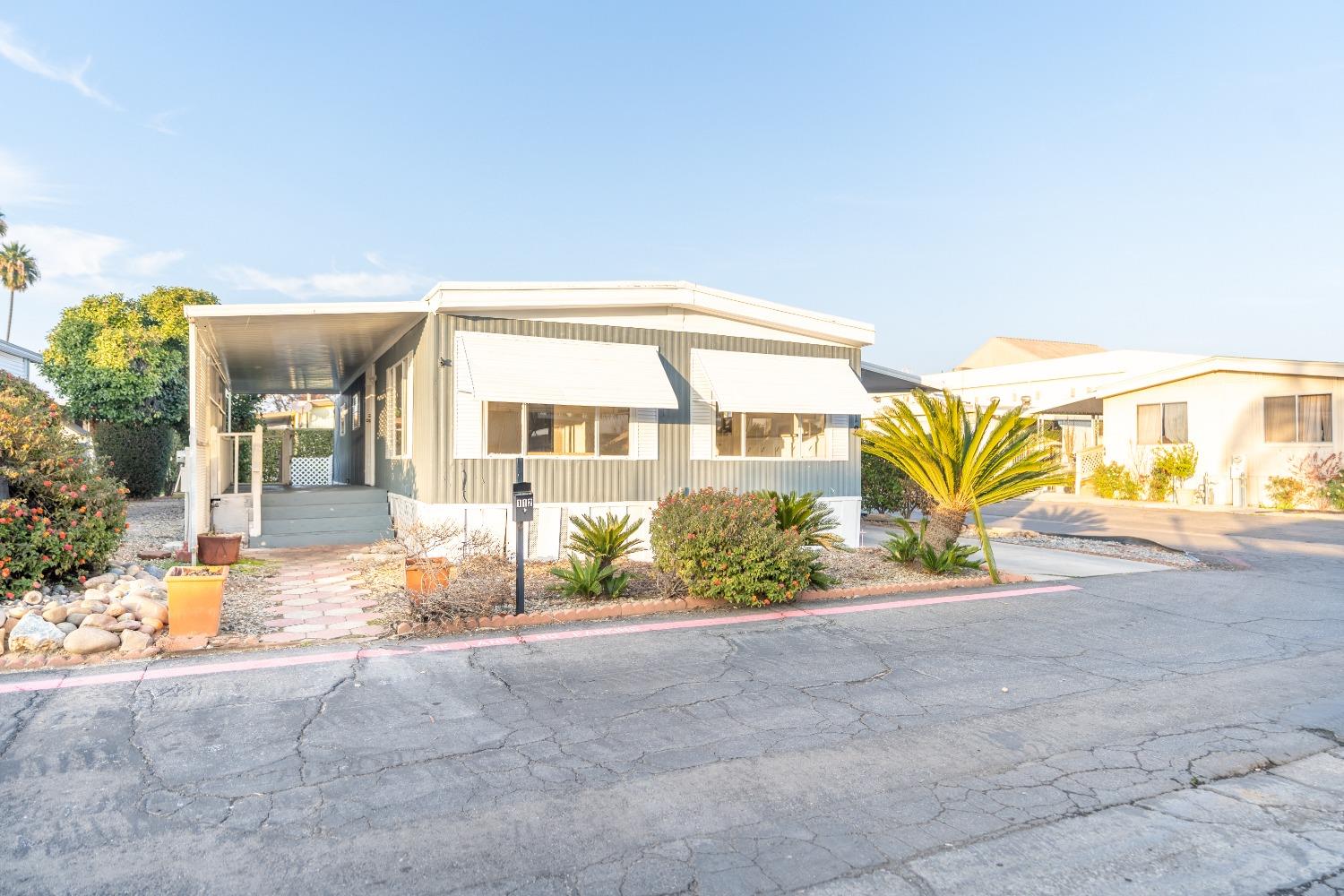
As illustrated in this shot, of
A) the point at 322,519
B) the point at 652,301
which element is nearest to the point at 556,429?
the point at 652,301

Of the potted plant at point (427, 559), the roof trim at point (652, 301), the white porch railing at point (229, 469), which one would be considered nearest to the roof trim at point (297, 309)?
the roof trim at point (652, 301)

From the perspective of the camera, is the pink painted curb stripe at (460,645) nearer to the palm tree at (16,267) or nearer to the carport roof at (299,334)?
the carport roof at (299,334)

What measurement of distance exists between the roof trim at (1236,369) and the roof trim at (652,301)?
1351cm

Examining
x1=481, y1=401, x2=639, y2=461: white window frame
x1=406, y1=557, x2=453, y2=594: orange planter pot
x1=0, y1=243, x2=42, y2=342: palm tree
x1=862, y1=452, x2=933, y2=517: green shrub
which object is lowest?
x1=406, y1=557, x2=453, y2=594: orange planter pot

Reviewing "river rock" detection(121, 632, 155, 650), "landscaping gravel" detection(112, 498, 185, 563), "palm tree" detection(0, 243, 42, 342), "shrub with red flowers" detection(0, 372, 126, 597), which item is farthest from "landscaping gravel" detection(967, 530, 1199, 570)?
"palm tree" detection(0, 243, 42, 342)

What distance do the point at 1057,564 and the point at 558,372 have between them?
717 centimetres

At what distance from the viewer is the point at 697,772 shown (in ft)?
12.1

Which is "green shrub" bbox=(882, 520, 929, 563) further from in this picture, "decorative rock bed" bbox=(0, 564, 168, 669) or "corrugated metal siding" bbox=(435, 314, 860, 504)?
"decorative rock bed" bbox=(0, 564, 168, 669)

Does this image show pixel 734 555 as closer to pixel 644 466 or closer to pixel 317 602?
pixel 644 466

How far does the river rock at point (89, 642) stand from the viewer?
17.4 ft

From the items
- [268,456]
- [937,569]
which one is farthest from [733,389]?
[268,456]

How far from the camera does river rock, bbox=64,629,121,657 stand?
5309mm

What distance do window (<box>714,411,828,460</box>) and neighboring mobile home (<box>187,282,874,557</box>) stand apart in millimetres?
26

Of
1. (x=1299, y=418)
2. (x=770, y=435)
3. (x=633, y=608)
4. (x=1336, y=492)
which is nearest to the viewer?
(x=633, y=608)
